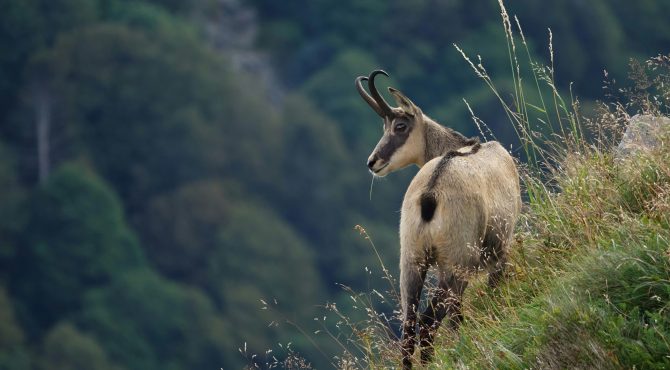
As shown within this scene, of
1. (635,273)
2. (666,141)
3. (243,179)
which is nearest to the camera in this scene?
(635,273)

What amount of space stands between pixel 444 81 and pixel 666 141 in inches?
3180

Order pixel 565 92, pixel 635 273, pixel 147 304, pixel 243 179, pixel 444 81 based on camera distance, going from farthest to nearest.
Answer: pixel 444 81 → pixel 243 179 → pixel 565 92 → pixel 147 304 → pixel 635 273

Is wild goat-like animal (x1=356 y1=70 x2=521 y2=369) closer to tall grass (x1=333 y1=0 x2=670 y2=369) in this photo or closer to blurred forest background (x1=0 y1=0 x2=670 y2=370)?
tall grass (x1=333 y1=0 x2=670 y2=369)

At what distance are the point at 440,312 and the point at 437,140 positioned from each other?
2.63m

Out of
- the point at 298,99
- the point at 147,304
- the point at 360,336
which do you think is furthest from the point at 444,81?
the point at 360,336

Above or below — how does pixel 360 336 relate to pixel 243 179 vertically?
above

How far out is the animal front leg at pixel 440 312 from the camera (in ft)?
27.9

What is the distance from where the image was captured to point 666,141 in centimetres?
816

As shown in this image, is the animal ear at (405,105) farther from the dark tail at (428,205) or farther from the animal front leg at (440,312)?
the animal front leg at (440,312)

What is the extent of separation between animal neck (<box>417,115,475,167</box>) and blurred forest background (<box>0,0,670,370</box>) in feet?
167

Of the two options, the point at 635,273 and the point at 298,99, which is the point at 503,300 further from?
the point at 298,99

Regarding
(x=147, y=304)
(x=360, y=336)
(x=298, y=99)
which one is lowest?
(x=147, y=304)

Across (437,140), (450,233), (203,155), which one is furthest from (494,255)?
(203,155)

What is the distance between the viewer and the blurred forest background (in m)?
68.9
